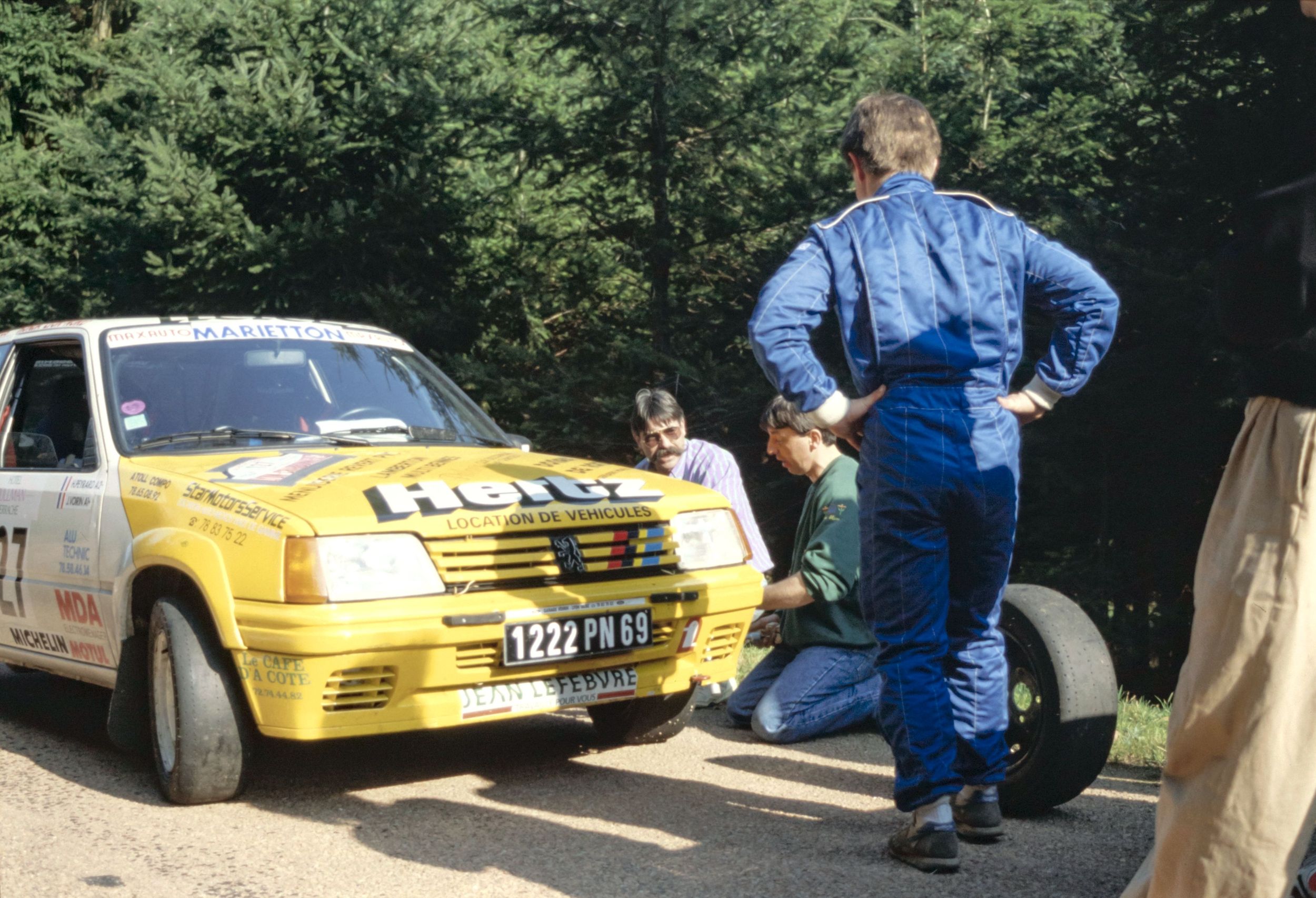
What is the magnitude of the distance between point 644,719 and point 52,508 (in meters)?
2.46

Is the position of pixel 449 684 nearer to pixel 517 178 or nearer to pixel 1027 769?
pixel 1027 769

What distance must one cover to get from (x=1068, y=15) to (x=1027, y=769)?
1087 cm

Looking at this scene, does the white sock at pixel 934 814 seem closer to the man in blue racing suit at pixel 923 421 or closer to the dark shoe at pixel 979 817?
the man in blue racing suit at pixel 923 421

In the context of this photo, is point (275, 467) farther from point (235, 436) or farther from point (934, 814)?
point (934, 814)

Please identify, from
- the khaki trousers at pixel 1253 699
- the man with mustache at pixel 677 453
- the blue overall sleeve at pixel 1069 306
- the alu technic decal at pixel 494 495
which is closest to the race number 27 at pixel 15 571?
the alu technic decal at pixel 494 495

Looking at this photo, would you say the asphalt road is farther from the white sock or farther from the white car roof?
the white car roof

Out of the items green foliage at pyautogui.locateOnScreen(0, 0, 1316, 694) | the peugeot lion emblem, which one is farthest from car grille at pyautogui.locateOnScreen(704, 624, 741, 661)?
green foliage at pyautogui.locateOnScreen(0, 0, 1316, 694)

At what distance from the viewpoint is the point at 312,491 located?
4402 mm

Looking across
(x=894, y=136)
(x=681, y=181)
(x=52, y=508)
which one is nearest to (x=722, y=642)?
(x=894, y=136)

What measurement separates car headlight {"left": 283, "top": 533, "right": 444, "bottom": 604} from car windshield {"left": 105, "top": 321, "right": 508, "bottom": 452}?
1113 mm

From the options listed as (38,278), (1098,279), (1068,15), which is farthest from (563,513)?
(38,278)

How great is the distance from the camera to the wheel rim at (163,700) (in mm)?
4566

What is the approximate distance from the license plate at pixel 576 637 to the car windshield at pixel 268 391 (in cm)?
131

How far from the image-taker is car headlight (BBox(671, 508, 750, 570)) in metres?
4.89
